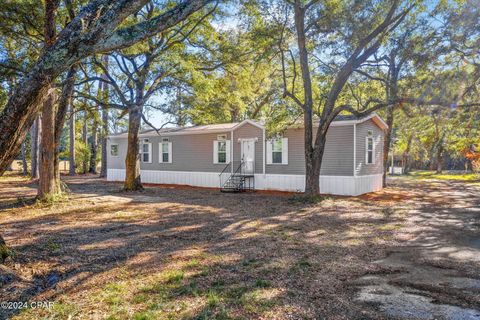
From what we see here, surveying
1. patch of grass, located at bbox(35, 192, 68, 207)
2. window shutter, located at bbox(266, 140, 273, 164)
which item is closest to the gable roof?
window shutter, located at bbox(266, 140, 273, 164)

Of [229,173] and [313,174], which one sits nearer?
[313,174]

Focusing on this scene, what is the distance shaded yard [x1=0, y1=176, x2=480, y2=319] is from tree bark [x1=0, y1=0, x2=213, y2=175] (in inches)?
73.5

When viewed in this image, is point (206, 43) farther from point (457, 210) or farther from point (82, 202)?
point (457, 210)

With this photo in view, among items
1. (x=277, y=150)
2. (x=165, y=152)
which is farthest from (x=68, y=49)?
(x=165, y=152)

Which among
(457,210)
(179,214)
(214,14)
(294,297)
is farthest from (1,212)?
(457,210)

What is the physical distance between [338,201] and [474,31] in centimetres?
774

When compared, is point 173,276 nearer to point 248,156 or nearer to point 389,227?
point 389,227

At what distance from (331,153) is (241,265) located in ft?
35.0

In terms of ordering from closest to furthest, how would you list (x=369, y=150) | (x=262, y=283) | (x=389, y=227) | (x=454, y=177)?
(x=262, y=283), (x=389, y=227), (x=369, y=150), (x=454, y=177)

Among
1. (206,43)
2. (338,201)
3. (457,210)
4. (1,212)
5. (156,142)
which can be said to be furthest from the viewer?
(156,142)

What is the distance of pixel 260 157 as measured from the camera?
16.4 m

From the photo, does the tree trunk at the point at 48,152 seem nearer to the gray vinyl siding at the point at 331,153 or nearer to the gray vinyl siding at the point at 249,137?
the gray vinyl siding at the point at 249,137

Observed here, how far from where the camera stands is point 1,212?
9.01 m

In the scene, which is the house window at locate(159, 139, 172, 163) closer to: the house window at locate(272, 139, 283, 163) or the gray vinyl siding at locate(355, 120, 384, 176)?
the house window at locate(272, 139, 283, 163)
